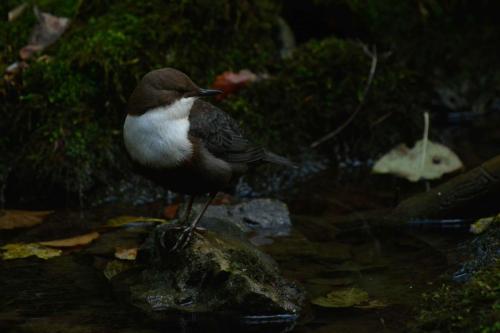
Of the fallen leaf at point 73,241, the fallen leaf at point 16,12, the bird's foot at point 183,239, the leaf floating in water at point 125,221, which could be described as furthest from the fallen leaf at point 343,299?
the fallen leaf at point 16,12

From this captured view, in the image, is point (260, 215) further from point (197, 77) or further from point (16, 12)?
point (16, 12)

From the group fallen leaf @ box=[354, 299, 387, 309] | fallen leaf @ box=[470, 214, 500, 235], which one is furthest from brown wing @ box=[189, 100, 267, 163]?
fallen leaf @ box=[470, 214, 500, 235]

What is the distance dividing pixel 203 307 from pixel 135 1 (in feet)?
12.0

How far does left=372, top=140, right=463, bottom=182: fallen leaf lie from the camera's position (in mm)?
5914

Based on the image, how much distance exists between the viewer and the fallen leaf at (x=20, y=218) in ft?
17.7

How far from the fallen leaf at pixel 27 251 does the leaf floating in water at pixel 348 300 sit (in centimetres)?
173

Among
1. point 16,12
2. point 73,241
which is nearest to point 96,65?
point 16,12

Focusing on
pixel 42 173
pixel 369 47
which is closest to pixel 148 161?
pixel 42 173

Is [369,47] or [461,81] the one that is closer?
[369,47]

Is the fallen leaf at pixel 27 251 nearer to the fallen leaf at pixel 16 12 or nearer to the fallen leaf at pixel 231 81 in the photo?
the fallen leaf at pixel 231 81

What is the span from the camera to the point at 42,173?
5.92m

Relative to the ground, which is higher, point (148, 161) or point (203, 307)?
point (148, 161)

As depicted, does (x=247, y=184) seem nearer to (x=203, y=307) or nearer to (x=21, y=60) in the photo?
(x=21, y=60)

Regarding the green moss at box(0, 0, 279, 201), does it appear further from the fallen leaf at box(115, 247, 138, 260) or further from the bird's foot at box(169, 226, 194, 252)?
the bird's foot at box(169, 226, 194, 252)
